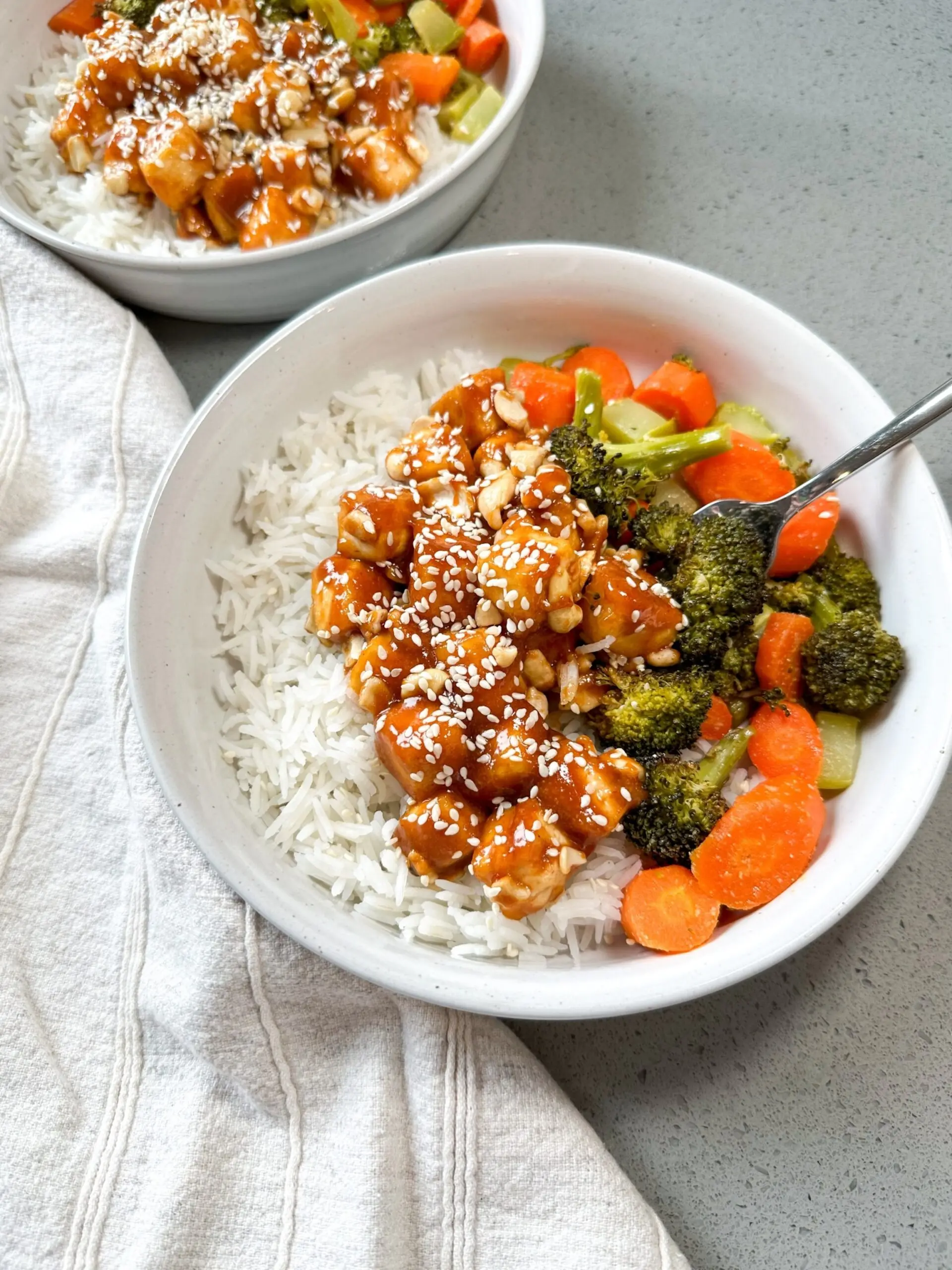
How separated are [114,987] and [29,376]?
1.71m

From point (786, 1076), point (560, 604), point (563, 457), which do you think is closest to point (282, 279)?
point (563, 457)

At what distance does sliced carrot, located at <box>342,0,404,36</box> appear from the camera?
312 cm

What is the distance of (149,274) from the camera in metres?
2.64

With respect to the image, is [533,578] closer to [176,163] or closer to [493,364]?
[493,364]

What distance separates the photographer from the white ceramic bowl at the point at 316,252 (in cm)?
256

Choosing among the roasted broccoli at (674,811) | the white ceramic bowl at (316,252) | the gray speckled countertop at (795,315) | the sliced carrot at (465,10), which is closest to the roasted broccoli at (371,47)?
the sliced carrot at (465,10)

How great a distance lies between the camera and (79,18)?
3182mm

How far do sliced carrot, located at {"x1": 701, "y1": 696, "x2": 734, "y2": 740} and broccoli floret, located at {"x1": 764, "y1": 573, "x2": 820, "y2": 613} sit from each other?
0.29 meters

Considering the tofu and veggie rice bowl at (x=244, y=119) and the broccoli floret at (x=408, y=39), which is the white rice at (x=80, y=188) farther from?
the broccoli floret at (x=408, y=39)

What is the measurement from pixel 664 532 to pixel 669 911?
88cm

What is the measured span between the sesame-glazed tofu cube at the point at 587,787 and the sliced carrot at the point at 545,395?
2.96 ft

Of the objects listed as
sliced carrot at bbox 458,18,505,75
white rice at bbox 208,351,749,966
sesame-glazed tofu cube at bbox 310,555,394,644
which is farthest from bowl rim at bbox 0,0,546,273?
sesame-glazed tofu cube at bbox 310,555,394,644

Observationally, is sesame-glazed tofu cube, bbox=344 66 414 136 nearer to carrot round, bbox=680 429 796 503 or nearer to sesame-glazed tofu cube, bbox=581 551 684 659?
carrot round, bbox=680 429 796 503

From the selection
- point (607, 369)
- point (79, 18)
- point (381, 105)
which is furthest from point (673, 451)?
point (79, 18)
